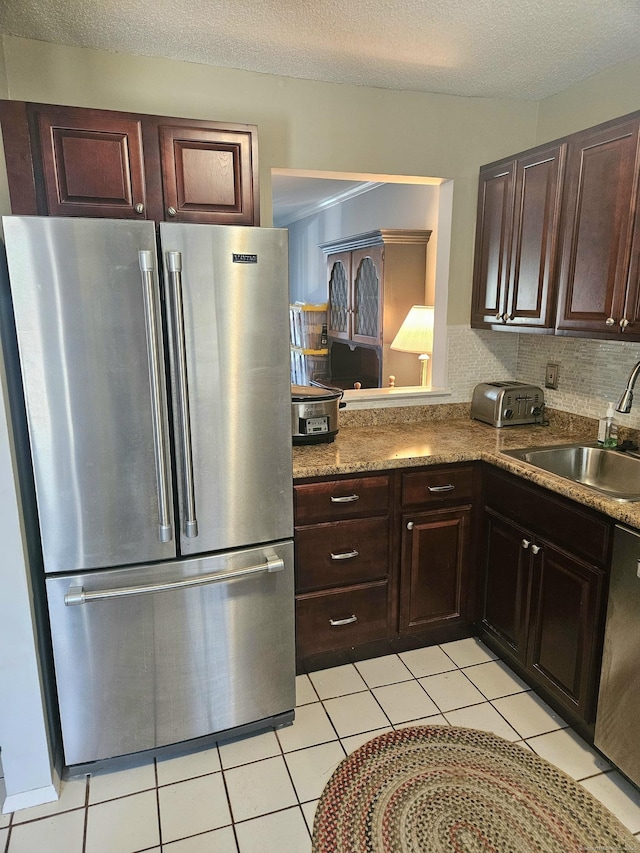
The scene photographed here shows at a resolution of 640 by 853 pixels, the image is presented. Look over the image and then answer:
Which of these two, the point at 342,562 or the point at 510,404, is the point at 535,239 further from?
the point at 342,562

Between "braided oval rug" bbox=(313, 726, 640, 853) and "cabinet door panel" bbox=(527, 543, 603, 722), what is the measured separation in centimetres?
28

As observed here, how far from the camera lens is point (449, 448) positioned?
2473mm

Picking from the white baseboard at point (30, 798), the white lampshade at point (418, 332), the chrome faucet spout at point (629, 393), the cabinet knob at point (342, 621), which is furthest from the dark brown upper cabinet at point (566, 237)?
the white baseboard at point (30, 798)

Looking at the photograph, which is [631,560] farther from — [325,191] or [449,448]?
[325,191]

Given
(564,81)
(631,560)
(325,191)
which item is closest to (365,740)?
(631,560)

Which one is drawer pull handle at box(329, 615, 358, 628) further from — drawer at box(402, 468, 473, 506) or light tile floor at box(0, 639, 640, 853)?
drawer at box(402, 468, 473, 506)

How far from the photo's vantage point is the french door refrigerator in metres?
1.60

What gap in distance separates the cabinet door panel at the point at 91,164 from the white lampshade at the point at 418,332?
6.16 ft

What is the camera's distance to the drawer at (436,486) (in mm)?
2369

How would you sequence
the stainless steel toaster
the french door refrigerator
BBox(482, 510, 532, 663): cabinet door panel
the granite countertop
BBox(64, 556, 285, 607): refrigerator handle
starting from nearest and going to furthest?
the french door refrigerator < BBox(64, 556, 285, 607): refrigerator handle < the granite countertop < BBox(482, 510, 532, 663): cabinet door panel < the stainless steel toaster

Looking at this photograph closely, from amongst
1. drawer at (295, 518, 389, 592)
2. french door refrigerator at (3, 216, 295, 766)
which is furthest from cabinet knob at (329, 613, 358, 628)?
french door refrigerator at (3, 216, 295, 766)

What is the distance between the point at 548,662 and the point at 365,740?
0.75m

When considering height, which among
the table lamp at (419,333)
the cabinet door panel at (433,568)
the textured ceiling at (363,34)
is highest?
the textured ceiling at (363,34)

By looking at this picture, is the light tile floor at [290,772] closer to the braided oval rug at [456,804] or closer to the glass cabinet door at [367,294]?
the braided oval rug at [456,804]
